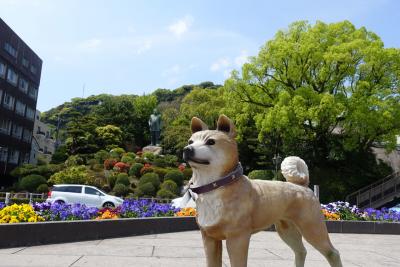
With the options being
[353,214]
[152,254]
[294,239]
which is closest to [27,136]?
[353,214]

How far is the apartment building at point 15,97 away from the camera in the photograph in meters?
38.7

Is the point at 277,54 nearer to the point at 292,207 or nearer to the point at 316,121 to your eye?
the point at 316,121

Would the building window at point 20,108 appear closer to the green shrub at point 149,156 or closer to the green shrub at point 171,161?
the green shrub at point 149,156

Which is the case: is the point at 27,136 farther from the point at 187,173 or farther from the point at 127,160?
the point at 187,173

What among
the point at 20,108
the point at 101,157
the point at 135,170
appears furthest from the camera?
the point at 20,108

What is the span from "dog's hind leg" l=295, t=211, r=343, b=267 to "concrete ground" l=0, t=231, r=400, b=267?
217 cm

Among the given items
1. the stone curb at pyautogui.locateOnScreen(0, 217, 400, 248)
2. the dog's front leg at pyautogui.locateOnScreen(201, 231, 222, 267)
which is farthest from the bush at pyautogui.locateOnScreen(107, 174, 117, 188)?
the dog's front leg at pyautogui.locateOnScreen(201, 231, 222, 267)

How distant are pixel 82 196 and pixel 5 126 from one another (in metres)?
25.2

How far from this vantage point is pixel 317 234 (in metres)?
4.02

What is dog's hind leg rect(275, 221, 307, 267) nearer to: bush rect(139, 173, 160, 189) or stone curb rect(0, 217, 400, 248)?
stone curb rect(0, 217, 400, 248)

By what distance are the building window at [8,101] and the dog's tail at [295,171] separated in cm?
4009

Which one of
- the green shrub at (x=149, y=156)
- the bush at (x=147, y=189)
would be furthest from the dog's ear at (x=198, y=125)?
the green shrub at (x=149, y=156)

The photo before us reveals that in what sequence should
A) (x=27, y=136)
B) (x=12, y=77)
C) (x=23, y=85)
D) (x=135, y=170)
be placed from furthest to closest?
(x=27, y=136)
(x=23, y=85)
(x=12, y=77)
(x=135, y=170)

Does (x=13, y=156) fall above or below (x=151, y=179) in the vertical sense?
above
